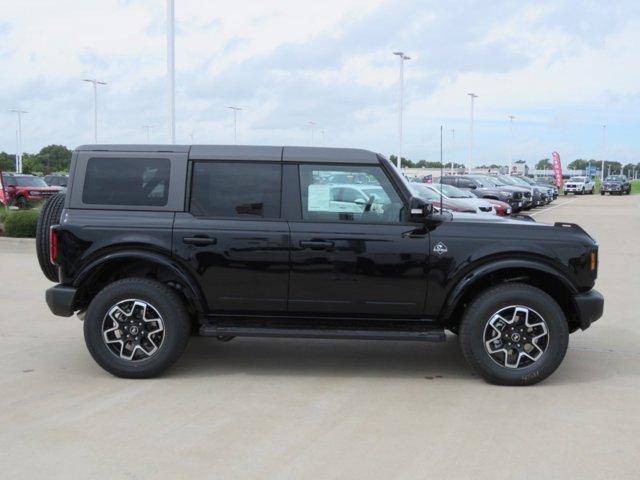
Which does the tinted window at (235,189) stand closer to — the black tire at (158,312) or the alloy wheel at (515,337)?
the black tire at (158,312)

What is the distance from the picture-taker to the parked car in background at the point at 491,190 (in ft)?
102

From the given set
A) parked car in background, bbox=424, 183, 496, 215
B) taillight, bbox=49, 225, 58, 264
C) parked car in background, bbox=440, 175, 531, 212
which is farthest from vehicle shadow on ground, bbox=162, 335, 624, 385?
parked car in background, bbox=440, 175, 531, 212

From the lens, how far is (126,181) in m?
5.74


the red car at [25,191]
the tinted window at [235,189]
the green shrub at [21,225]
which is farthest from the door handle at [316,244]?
the red car at [25,191]

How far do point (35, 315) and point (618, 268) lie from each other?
9.62 metres

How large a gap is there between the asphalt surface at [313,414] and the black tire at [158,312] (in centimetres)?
14

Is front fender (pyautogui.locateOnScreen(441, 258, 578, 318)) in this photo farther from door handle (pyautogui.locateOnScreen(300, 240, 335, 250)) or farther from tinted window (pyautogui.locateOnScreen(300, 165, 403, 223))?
door handle (pyautogui.locateOnScreen(300, 240, 335, 250))

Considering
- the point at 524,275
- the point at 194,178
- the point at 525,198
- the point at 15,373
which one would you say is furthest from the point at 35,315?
the point at 525,198

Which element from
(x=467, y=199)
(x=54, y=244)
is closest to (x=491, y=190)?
(x=467, y=199)

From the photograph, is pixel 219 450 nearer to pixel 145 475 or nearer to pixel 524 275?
pixel 145 475

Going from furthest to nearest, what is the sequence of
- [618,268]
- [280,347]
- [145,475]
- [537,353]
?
[618,268], [280,347], [537,353], [145,475]

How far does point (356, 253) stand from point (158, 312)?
162cm

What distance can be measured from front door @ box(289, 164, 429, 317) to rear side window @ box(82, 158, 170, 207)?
1.14 metres

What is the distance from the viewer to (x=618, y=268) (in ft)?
41.3
